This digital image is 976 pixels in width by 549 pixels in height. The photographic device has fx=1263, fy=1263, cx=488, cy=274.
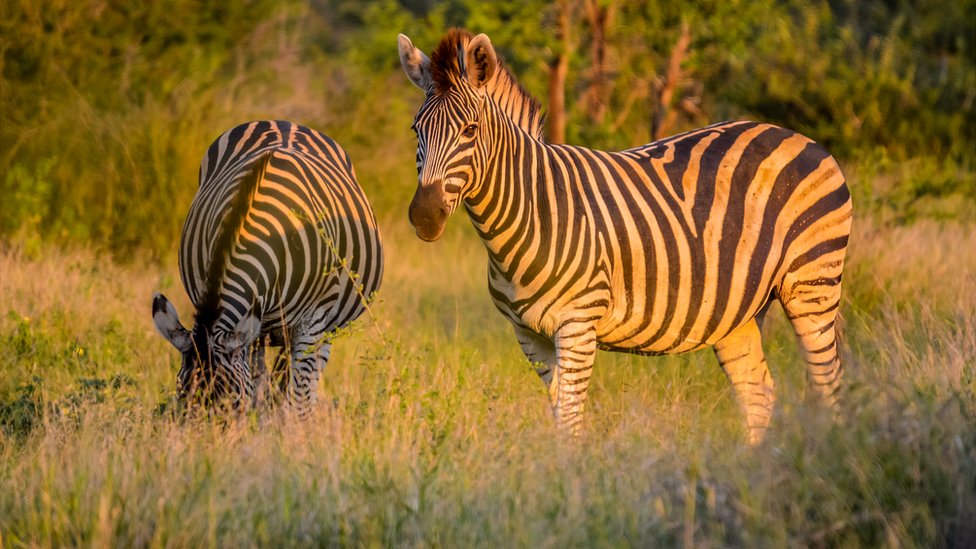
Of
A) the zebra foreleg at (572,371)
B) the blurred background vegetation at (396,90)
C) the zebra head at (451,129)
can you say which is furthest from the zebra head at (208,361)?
the blurred background vegetation at (396,90)

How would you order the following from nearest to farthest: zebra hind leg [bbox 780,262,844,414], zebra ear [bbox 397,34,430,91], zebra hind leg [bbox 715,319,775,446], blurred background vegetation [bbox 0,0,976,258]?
zebra ear [bbox 397,34,430,91] < zebra hind leg [bbox 780,262,844,414] < zebra hind leg [bbox 715,319,775,446] < blurred background vegetation [bbox 0,0,976,258]

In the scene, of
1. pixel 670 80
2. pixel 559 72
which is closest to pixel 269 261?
pixel 559 72

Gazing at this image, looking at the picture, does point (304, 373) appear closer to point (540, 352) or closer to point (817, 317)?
point (540, 352)

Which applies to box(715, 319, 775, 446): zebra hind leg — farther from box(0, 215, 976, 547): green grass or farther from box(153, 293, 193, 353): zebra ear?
box(153, 293, 193, 353): zebra ear

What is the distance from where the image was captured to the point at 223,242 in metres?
5.80

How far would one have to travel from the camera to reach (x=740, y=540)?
376 centimetres

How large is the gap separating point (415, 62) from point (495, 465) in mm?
1868

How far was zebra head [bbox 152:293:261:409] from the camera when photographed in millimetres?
5262

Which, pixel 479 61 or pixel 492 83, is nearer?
pixel 479 61

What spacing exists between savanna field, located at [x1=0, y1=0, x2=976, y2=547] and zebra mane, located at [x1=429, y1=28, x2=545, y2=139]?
1.21 m

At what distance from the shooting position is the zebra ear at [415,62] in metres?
5.37

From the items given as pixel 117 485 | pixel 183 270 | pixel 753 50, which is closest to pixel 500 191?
pixel 117 485

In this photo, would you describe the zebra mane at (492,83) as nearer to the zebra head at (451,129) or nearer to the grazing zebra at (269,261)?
the zebra head at (451,129)

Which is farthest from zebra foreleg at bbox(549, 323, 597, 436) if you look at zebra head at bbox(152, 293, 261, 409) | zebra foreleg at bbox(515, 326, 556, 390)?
zebra head at bbox(152, 293, 261, 409)
